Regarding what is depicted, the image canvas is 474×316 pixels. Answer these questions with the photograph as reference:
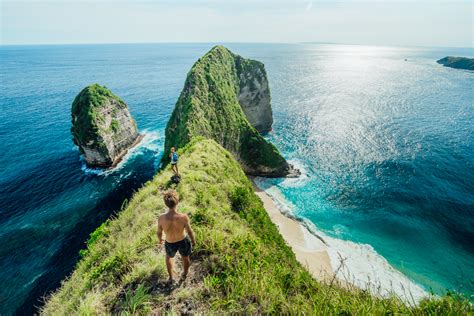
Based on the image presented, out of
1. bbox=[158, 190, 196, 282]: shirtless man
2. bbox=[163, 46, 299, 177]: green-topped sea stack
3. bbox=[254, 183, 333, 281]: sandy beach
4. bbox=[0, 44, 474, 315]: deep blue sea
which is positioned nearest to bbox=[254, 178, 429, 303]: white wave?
bbox=[254, 183, 333, 281]: sandy beach

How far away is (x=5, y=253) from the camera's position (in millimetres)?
30266

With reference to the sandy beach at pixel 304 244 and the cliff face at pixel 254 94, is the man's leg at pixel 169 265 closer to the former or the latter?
the sandy beach at pixel 304 244

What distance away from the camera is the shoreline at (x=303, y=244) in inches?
1205

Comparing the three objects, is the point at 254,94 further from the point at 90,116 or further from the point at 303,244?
the point at 303,244

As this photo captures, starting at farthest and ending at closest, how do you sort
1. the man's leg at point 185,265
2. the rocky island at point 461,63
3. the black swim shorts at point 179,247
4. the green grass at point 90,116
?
the rocky island at point 461,63, the green grass at point 90,116, the man's leg at point 185,265, the black swim shorts at point 179,247

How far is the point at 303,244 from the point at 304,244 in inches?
6.0

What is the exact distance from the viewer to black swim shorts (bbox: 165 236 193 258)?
27.2 feet

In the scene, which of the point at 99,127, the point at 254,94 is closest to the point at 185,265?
the point at 99,127

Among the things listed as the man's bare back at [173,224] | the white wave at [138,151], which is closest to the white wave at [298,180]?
the white wave at [138,151]

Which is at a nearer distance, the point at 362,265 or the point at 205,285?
the point at 205,285

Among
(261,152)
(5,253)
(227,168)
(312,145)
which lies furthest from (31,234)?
(312,145)

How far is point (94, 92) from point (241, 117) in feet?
108

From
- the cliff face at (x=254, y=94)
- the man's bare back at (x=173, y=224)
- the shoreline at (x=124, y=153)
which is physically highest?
the cliff face at (x=254, y=94)

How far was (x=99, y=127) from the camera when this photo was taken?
50.0 meters
